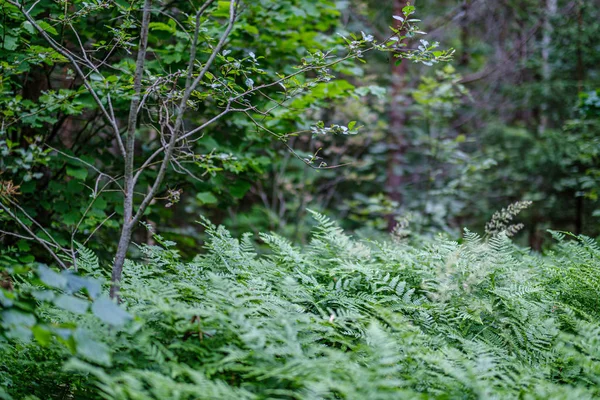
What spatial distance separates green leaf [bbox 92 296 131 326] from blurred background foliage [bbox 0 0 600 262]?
3.24 feet

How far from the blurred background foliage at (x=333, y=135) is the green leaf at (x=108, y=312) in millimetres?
987

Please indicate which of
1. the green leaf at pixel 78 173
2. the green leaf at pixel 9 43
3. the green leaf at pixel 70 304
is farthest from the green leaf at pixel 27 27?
the green leaf at pixel 70 304

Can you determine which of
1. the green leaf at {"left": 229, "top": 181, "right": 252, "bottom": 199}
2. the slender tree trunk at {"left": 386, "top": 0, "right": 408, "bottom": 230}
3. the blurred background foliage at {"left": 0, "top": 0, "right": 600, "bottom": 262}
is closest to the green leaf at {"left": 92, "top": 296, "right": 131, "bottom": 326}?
the blurred background foliage at {"left": 0, "top": 0, "right": 600, "bottom": 262}

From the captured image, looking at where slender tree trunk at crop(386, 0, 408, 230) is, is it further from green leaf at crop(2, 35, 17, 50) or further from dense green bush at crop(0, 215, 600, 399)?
green leaf at crop(2, 35, 17, 50)

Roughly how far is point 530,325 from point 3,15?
3996 mm

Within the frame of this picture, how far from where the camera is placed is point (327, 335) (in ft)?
6.82

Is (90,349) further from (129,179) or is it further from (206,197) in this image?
(206,197)

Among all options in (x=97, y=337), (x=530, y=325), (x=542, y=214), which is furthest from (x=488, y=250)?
(x=542, y=214)

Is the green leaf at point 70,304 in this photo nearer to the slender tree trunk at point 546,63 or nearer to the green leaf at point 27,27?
the green leaf at point 27,27

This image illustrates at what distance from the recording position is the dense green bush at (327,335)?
67.5 inches

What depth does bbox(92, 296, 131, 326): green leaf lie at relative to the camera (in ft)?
4.87

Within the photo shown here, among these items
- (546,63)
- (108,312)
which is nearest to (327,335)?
(108,312)

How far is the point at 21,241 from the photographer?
358cm

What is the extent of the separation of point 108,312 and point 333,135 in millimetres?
6989
